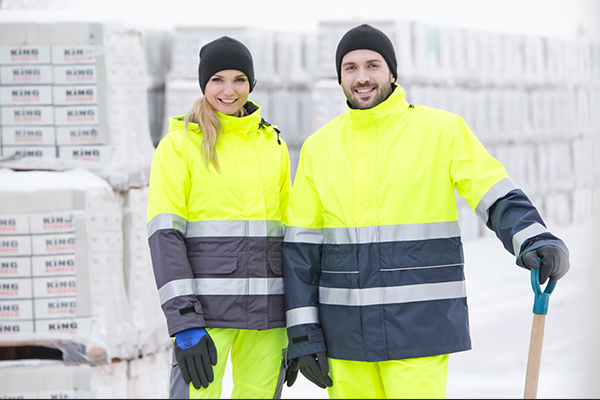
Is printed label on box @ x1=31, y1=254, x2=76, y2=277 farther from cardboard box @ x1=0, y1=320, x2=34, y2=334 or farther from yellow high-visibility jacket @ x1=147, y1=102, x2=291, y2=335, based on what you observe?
yellow high-visibility jacket @ x1=147, y1=102, x2=291, y2=335

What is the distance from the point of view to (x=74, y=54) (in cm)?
359

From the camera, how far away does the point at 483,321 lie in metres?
6.07

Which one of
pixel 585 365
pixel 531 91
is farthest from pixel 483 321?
pixel 531 91

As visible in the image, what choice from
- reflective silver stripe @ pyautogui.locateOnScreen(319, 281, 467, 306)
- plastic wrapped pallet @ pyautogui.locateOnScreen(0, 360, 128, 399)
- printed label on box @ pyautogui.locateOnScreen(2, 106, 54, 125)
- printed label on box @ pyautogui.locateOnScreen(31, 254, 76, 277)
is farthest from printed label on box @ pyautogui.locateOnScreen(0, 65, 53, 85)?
reflective silver stripe @ pyautogui.locateOnScreen(319, 281, 467, 306)

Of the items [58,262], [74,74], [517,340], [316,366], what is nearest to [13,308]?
[58,262]

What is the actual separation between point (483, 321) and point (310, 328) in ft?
13.1

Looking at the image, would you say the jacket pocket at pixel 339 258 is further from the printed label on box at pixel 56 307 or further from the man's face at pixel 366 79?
the printed label on box at pixel 56 307

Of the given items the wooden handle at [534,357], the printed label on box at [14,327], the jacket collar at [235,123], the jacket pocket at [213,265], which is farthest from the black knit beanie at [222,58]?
the printed label on box at [14,327]

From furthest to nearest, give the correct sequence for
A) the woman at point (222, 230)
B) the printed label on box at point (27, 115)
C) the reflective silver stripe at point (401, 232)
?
1. the printed label on box at point (27, 115)
2. the woman at point (222, 230)
3. the reflective silver stripe at point (401, 232)

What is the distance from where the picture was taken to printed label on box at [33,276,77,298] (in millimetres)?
3520

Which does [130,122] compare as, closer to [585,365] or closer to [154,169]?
[154,169]

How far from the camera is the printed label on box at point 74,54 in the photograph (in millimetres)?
3568

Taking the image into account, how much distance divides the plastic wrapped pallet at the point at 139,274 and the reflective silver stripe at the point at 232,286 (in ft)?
4.67

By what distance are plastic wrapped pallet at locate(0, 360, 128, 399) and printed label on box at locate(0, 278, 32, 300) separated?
0.33 metres
